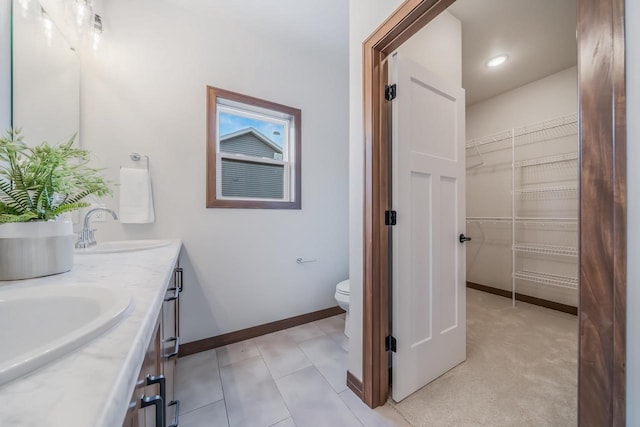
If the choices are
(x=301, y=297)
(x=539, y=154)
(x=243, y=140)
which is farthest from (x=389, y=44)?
(x=539, y=154)

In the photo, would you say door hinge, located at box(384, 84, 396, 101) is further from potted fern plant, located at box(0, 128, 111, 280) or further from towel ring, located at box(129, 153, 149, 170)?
towel ring, located at box(129, 153, 149, 170)

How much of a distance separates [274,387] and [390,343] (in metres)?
0.73

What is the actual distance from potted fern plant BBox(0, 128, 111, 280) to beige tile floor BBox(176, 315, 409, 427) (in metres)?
1.01

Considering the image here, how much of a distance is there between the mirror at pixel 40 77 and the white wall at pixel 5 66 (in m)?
0.02

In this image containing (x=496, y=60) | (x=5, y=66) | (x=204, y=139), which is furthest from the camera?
(x=496, y=60)

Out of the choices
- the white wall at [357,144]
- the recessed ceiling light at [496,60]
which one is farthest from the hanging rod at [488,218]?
the white wall at [357,144]

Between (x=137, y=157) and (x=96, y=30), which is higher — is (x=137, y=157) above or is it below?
below

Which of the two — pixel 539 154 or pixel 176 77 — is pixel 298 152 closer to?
pixel 176 77

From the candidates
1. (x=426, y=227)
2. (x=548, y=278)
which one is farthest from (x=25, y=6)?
(x=548, y=278)

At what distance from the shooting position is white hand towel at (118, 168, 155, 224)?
156cm

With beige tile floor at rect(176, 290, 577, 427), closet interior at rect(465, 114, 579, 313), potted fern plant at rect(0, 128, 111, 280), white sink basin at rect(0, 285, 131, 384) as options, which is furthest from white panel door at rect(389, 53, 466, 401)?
closet interior at rect(465, 114, 579, 313)

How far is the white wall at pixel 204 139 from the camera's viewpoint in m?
1.60

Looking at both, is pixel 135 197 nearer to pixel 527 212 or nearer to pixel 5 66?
pixel 5 66

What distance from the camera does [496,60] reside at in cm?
239
